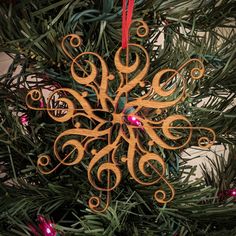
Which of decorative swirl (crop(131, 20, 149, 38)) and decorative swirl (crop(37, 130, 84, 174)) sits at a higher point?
decorative swirl (crop(131, 20, 149, 38))

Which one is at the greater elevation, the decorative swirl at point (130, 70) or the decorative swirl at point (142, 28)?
the decorative swirl at point (142, 28)

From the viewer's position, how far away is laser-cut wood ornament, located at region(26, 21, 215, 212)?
297 millimetres

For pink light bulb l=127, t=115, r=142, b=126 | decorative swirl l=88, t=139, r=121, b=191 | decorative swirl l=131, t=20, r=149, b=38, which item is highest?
decorative swirl l=131, t=20, r=149, b=38

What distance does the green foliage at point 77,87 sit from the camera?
295 mm

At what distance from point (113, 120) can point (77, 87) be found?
4cm

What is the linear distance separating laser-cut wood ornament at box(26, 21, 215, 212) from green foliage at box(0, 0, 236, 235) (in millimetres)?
11

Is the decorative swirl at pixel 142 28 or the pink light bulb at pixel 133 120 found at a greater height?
the decorative swirl at pixel 142 28

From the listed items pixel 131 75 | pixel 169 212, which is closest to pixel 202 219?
pixel 169 212

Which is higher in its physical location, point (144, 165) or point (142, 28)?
point (142, 28)

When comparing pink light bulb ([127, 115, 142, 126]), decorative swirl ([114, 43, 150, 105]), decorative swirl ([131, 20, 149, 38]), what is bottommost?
pink light bulb ([127, 115, 142, 126])

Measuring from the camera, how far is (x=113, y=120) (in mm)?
304

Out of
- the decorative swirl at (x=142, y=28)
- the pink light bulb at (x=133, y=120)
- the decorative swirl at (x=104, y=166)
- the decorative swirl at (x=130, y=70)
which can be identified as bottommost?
the decorative swirl at (x=104, y=166)

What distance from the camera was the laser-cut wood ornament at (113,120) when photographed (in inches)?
11.7

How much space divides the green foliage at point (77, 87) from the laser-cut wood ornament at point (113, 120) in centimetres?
1
